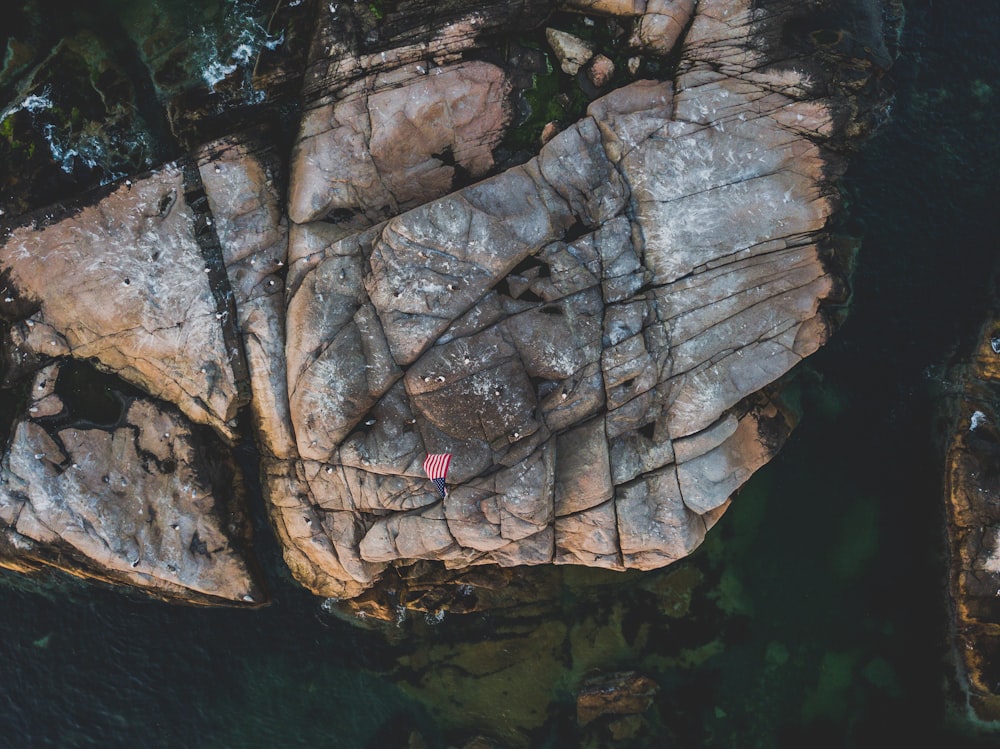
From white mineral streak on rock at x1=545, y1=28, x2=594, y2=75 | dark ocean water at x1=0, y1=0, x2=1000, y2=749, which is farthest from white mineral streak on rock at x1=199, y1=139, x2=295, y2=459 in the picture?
white mineral streak on rock at x1=545, y1=28, x2=594, y2=75

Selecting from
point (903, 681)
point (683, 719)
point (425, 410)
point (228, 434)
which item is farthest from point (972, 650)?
point (228, 434)

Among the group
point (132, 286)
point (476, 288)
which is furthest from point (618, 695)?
point (132, 286)

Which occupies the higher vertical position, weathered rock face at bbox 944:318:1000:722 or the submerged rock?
weathered rock face at bbox 944:318:1000:722

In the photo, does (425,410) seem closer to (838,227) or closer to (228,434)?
(228,434)

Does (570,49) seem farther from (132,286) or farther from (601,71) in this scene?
(132,286)

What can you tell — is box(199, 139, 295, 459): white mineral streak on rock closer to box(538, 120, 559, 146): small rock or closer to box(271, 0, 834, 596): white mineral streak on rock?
box(271, 0, 834, 596): white mineral streak on rock

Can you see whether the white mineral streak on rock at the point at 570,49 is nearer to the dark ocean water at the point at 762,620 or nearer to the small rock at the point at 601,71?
the small rock at the point at 601,71

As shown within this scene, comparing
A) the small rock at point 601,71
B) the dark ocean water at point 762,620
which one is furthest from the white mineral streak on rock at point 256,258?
the small rock at point 601,71
